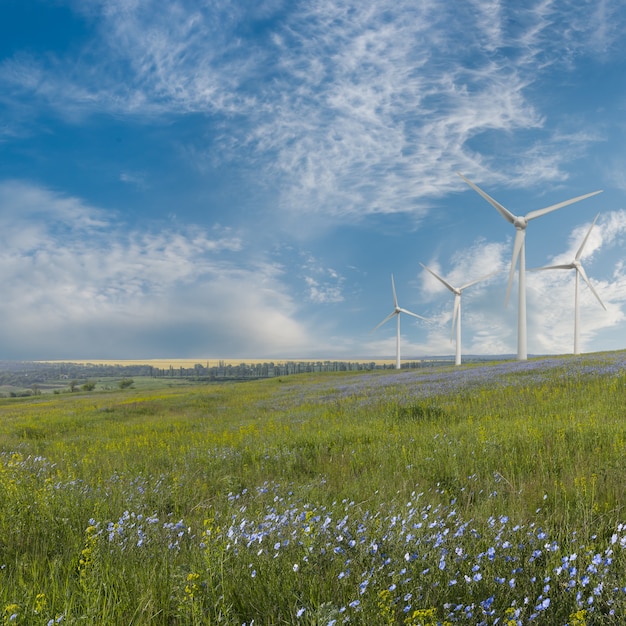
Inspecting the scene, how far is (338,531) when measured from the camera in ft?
12.0

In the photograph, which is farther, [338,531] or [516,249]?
[516,249]

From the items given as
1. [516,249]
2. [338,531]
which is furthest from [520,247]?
[338,531]

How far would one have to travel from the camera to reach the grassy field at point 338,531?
2770 millimetres

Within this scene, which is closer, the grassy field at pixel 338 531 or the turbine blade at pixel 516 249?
the grassy field at pixel 338 531

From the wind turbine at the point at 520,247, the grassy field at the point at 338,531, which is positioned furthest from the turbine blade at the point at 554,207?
the grassy field at the point at 338,531

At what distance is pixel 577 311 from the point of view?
6016 centimetres

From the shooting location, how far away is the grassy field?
2.77 metres

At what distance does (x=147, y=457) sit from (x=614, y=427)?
987 cm

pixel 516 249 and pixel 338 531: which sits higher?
pixel 516 249

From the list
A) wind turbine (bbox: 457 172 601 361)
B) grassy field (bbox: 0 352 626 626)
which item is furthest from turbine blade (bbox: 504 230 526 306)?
grassy field (bbox: 0 352 626 626)

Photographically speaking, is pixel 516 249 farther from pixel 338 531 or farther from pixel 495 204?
pixel 338 531

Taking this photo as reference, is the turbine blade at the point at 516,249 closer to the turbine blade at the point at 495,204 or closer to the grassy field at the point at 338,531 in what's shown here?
the turbine blade at the point at 495,204

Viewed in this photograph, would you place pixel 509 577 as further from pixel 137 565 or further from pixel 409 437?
pixel 409 437

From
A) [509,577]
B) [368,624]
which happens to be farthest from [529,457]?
[368,624]
